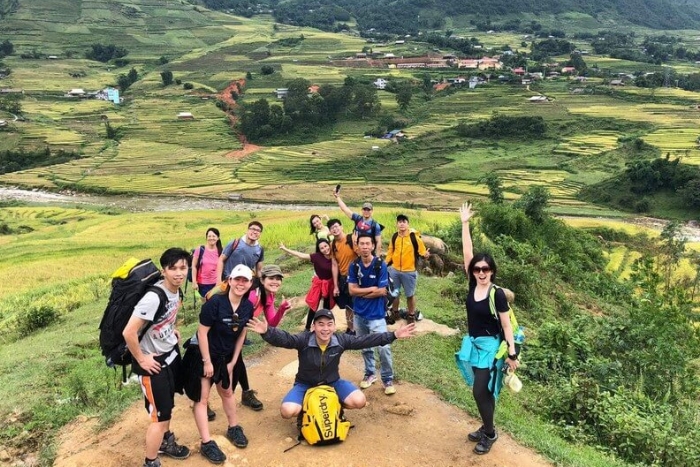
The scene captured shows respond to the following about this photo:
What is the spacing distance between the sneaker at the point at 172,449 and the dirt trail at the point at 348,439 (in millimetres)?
64

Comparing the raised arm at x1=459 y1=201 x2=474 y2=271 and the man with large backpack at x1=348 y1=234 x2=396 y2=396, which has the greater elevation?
the raised arm at x1=459 y1=201 x2=474 y2=271

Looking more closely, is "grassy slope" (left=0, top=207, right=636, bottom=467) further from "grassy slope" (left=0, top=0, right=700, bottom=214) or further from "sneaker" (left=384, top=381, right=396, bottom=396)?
"grassy slope" (left=0, top=0, right=700, bottom=214)

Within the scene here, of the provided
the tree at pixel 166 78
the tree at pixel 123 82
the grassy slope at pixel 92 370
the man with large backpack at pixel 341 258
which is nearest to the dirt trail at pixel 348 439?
the grassy slope at pixel 92 370

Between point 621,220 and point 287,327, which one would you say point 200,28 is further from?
point 287,327

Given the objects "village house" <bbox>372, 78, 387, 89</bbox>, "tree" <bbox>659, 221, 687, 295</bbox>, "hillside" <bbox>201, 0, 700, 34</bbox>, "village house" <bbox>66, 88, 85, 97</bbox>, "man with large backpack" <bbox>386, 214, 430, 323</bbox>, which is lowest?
"tree" <bbox>659, 221, 687, 295</bbox>

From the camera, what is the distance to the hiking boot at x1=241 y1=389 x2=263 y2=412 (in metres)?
6.03

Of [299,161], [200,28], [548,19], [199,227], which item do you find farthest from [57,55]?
[548,19]

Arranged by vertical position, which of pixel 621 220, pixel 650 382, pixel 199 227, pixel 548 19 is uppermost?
pixel 548 19

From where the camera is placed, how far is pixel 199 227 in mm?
27094

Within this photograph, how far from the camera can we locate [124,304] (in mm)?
4328

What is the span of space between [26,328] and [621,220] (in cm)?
3817

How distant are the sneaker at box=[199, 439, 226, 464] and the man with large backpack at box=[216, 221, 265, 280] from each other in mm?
2831

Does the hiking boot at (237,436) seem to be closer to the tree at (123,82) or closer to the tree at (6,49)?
the tree at (123,82)

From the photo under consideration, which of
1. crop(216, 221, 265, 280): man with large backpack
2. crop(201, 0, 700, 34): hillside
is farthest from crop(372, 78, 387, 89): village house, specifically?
crop(216, 221, 265, 280): man with large backpack
